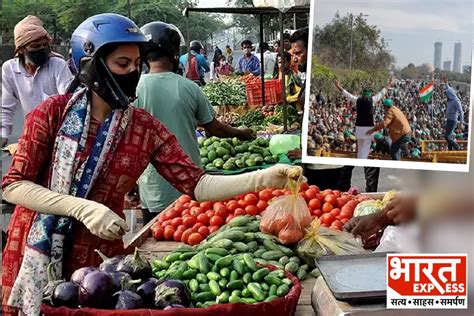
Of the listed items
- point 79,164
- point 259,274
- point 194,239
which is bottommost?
point 194,239

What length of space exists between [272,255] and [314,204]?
3.73 ft

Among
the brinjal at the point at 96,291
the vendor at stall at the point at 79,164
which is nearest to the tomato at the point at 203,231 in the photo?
the vendor at stall at the point at 79,164

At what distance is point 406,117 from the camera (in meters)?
1.85

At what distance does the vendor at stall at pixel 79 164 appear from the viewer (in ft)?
8.39

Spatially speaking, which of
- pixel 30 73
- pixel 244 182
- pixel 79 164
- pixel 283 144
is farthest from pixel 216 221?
pixel 30 73

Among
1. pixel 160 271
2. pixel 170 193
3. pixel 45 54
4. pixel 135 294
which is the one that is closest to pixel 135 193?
pixel 45 54

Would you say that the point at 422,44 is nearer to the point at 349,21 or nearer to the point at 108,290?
the point at 349,21

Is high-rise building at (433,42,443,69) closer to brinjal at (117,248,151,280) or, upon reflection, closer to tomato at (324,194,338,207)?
brinjal at (117,248,151,280)

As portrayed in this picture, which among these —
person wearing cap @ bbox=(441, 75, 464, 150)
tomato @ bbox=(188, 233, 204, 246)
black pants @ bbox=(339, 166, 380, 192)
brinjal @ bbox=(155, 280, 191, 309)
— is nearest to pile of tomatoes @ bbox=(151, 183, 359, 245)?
tomato @ bbox=(188, 233, 204, 246)

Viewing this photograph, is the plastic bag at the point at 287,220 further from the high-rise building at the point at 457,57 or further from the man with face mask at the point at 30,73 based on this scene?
the man with face mask at the point at 30,73

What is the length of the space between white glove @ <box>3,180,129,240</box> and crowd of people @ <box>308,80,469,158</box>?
0.82m

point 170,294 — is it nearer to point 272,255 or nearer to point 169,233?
point 272,255

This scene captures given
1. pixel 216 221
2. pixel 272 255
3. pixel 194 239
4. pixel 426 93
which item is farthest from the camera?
pixel 216 221

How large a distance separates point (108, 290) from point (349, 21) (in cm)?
110
